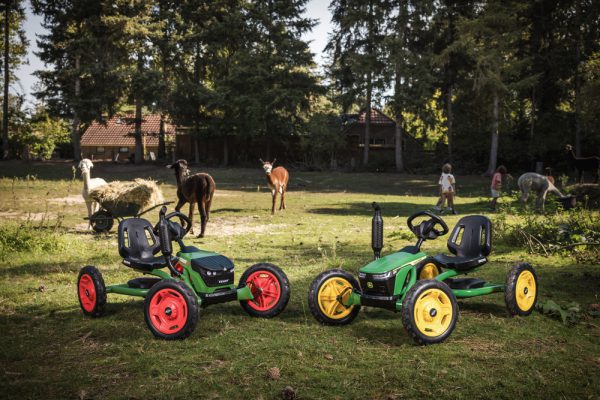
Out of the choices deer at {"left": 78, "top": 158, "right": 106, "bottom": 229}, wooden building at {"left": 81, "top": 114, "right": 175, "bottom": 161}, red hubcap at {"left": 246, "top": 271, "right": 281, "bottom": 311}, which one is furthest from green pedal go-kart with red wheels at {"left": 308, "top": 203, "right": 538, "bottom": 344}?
wooden building at {"left": 81, "top": 114, "right": 175, "bottom": 161}

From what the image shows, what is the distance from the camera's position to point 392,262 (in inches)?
222

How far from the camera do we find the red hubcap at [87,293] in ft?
20.5

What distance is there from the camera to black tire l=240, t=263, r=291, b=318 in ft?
20.1

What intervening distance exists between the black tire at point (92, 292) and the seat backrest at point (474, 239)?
4209mm

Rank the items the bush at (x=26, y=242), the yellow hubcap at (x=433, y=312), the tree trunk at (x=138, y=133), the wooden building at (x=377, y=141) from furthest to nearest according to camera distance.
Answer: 1. the tree trunk at (x=138, y=133)
2. the wooden building at (x=377, y=141)
3. the bush at (x=26, y=242)
4. the yellow hubcap at (x=433, y=312)

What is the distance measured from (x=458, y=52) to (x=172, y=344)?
38013 mm

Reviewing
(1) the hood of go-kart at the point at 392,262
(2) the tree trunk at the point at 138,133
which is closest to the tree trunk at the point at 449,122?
(2) the tree trunk at the point at 138,133

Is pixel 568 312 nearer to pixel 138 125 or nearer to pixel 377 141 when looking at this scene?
pixel 138 125

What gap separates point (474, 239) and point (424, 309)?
→ 1.64 m

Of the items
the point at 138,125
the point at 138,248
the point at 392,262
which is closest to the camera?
the point at 392,262

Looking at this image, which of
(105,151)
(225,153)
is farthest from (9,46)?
(225,153)

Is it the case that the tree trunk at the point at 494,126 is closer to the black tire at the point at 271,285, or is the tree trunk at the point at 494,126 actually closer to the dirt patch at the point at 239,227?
the dirt patch at the point at 239,227

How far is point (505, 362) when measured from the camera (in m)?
4.79

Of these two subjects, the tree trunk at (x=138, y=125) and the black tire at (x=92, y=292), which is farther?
the tree trunk at (x=138, y=125)
